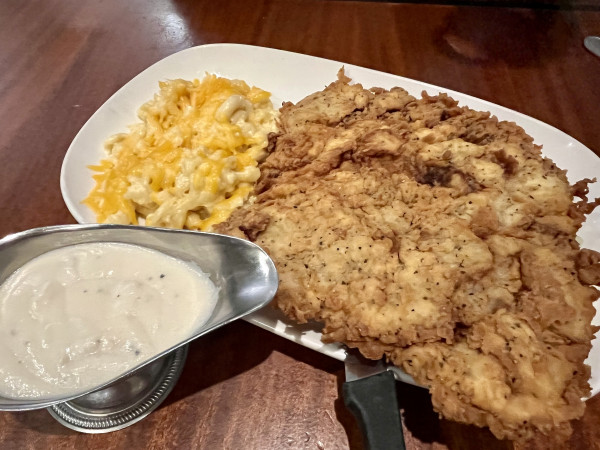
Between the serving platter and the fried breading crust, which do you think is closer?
the fried breading crust

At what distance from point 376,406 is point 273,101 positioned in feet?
6.76

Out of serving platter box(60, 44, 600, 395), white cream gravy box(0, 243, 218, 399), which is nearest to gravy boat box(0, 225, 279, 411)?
white cream gravy box(0, 243, 218, 399)

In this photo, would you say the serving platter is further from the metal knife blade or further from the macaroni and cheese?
the metal knife blade

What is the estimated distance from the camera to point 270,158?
2213 millimetres

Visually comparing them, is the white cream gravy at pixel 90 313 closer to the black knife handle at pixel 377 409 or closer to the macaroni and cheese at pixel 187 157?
the macaroni and cheese at pixel 187 157

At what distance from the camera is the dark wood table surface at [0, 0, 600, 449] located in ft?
5.84

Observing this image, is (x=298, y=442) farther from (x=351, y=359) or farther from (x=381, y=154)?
(x=381, y=154)

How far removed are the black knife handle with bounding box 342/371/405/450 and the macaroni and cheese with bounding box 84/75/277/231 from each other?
1.16 meters

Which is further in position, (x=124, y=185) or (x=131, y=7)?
(x=131, y=7)

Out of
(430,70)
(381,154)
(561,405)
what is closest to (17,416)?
(381,154)

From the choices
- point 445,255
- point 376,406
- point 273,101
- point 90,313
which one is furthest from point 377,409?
point 273,101

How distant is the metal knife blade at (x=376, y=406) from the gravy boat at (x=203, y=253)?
440 millimetres

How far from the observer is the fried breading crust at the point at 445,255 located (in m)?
1.40

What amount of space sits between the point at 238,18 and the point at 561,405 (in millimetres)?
3715
